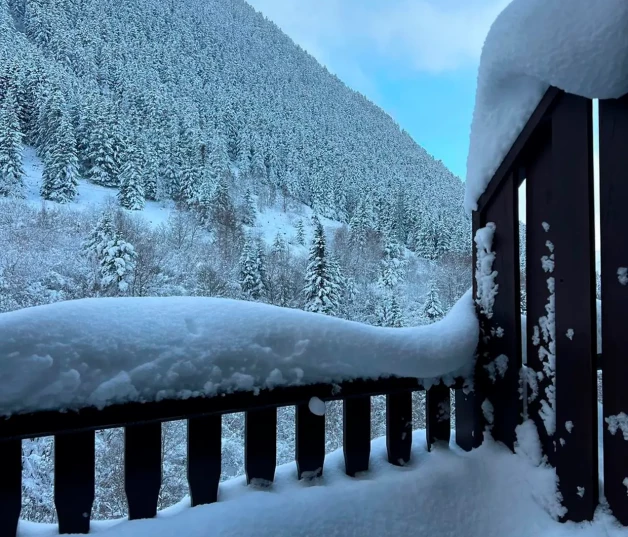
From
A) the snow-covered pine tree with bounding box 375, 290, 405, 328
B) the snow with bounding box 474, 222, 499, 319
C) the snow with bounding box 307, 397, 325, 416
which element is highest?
the snow with bounding box 474, 222, 499, 319

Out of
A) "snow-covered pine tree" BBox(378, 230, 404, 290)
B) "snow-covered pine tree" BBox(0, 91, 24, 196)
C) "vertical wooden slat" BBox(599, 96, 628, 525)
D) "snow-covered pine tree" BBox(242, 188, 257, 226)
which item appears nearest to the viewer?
"vertical wooden slat" BBox(599, 96, 628, 525)

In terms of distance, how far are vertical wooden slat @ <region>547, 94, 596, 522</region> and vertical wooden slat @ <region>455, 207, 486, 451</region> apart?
0.22 m

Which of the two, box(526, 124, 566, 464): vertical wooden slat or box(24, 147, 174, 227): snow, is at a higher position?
box(24, 147, 174, 227): snow

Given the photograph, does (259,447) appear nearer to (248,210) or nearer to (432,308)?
(432,308)

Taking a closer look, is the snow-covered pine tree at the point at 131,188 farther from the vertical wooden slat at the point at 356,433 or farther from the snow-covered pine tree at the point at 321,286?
the vertical wooden slat at the point at 356,433

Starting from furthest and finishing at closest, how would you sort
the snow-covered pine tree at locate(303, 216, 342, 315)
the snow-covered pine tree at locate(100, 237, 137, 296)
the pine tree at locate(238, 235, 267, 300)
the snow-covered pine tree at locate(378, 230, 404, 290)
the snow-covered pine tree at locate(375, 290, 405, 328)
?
the snow-covered pine tree at locate(378, 230, 404, 290), the snow-covered pine tree at locate(375, 290, 405, 328), the pine tree at locate(238, 235, 267, 300), the snow-covered pine tree at locate(303, 216, 342, 315), the snow-covered pine tree at locate(100, 237, 137, 296)

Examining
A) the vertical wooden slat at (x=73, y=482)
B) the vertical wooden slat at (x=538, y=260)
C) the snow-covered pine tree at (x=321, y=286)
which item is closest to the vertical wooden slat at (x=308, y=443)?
the vertical wooden slat at (x=73, y=482)

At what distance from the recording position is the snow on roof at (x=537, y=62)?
63 cm

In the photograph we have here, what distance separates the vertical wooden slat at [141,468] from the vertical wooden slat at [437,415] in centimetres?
66

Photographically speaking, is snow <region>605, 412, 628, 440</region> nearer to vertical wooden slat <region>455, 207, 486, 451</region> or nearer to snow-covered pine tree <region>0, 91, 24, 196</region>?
vertical wooden slat <region>455, 207, 486, 451</region>

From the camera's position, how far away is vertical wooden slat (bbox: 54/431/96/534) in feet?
2.24

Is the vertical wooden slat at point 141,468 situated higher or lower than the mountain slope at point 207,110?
lower

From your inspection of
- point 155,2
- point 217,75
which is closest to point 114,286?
point 217,75

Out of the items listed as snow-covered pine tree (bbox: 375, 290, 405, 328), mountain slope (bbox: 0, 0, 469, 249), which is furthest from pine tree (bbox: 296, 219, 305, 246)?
snow-covered pine tree (bbox: 375, 290, 405, 328)
